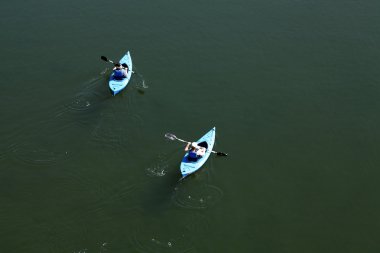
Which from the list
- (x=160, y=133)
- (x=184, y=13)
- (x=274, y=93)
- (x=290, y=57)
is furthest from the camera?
(x=184, y=13)

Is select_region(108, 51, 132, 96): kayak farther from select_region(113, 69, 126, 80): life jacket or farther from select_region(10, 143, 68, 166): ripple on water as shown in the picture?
select_region(10, 143, 68, 166): ripple on water

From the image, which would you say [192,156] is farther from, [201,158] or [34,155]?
[34,155]

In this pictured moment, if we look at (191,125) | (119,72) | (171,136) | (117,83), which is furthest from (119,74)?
(171,136)

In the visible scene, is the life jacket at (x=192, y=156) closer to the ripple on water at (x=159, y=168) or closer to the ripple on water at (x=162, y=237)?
the ripple on water at (x=159, y=168)

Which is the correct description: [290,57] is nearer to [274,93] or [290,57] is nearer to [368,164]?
[274,93]

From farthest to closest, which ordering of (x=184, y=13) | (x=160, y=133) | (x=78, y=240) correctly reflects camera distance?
(x=184, y=13), (x=160, y=133), (x=78, y=240)

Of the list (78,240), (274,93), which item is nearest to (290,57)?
(274,93)
